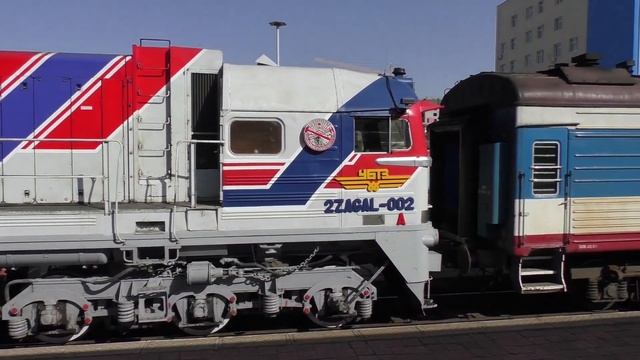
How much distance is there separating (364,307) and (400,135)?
2.33 m

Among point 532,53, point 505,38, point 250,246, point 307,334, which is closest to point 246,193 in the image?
point 250,246

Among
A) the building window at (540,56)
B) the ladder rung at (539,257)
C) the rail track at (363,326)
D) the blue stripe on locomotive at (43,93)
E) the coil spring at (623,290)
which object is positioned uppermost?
the building window at (540,56)

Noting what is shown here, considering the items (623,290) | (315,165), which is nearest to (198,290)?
(315,165)

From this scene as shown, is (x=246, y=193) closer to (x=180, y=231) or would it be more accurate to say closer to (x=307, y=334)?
(x=180, y=231)

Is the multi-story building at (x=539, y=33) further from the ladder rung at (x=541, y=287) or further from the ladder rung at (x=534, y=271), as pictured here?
the ladder rung at (x=541, y=287)

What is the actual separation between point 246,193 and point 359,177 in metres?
1.46

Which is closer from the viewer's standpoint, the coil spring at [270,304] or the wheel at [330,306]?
the coil spring at [270,304]

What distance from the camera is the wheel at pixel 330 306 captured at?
6566 millimetres

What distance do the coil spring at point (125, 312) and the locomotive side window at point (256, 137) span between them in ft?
7.29

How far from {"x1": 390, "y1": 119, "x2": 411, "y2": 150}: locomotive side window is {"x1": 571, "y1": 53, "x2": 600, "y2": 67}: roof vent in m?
3.64

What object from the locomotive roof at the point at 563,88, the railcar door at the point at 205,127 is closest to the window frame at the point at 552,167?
the locomotive roof at the point at 563,88

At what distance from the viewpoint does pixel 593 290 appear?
7.60 meters

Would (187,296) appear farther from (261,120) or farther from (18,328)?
(261,120)

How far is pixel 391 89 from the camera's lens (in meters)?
6.73
